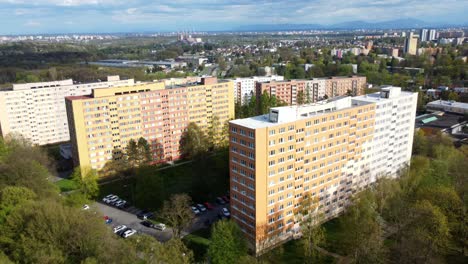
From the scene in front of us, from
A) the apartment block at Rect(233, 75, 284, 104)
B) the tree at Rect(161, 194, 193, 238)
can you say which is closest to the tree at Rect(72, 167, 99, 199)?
the tree at Rect(161, 194, 193, 238)

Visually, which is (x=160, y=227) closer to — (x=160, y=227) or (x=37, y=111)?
(x=160, y=227)

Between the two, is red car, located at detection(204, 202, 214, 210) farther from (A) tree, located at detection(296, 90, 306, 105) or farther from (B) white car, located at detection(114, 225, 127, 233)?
(A) tree, located at detection(296, 90, 306, 105)

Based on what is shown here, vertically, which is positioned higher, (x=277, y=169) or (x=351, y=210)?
(x=277, y=169)

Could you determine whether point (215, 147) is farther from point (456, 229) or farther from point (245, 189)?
point (456, 229)

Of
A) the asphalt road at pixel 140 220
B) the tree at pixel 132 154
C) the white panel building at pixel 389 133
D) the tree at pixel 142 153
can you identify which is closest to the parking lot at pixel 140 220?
the asphalt road at pixel 140 220

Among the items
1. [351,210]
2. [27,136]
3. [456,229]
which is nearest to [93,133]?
[27,136]

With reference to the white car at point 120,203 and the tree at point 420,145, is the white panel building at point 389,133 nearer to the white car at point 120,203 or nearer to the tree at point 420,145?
the tree at point 420,145

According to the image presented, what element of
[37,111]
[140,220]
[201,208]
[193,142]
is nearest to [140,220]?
[140,220]

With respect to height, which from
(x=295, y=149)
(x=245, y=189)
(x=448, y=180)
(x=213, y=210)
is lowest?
(x=213, y=210)

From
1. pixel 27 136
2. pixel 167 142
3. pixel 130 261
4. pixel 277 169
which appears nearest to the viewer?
pixel 130 261
